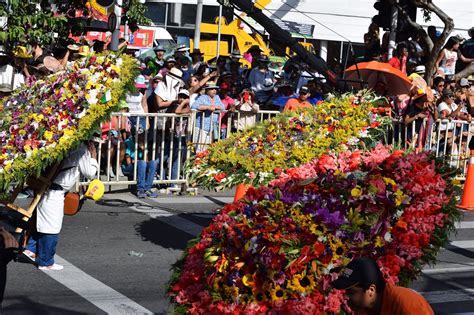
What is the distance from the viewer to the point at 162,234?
509 inches

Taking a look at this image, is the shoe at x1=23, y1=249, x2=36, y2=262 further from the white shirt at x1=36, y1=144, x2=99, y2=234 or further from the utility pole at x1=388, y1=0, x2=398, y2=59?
the utility pole at x1=388, y1=0, x2=398, y2=59

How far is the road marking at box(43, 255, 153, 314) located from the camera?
914cm

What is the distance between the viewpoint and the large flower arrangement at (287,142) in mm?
11320

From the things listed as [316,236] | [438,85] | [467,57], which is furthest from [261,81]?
[316,236]

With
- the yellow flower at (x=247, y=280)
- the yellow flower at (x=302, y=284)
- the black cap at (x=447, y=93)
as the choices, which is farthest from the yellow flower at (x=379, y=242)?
the black cap at (x=447, y=93)

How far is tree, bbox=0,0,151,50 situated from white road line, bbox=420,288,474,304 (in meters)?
7.96

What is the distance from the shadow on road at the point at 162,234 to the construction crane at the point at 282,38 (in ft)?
20.3

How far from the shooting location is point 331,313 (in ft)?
21.0

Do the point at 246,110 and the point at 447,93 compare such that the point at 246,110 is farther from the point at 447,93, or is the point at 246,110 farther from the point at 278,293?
the point at 278,293

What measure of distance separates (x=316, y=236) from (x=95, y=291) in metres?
3.60

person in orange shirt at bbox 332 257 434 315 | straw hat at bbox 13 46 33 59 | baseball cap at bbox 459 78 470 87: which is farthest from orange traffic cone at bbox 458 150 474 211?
person in orange shirt at bbox 332 257 434 315

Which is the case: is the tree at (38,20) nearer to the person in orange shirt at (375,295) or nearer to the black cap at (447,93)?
the black cap at (447,93)

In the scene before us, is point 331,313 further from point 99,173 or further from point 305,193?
point 99,173

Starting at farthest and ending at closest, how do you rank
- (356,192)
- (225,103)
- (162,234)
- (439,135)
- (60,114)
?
(439,135)
(225,103)
(162,234)
(60,114)
(356,192)
